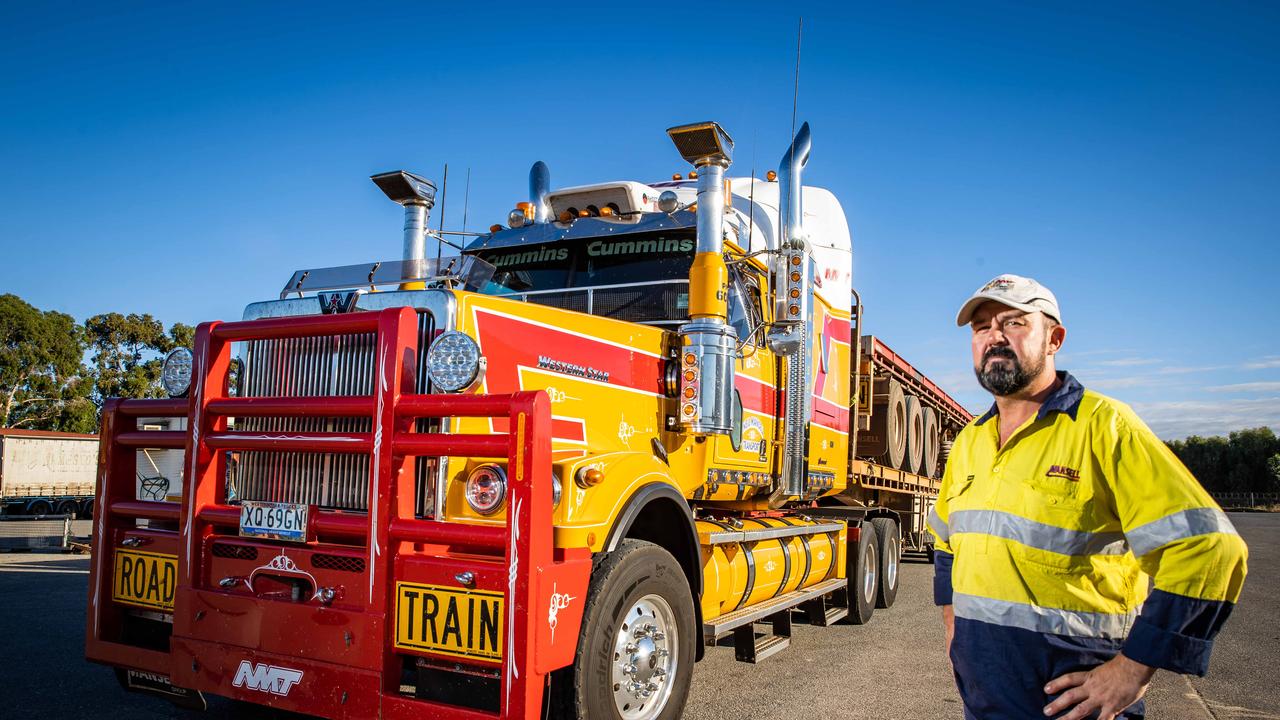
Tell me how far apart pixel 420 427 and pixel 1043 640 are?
261 cm

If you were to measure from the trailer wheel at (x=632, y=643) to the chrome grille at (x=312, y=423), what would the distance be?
35.3 inches

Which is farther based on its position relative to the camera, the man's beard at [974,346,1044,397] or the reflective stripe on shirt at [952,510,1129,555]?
the man's beard at [974,346,1044,397]

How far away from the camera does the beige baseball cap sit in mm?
2350

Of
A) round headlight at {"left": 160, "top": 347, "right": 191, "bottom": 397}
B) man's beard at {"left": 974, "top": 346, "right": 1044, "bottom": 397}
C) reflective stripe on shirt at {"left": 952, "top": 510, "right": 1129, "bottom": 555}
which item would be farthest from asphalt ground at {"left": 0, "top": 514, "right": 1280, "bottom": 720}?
man's beard at {"left": 974, "top": 346, "right": 1044, "bottom": 397}

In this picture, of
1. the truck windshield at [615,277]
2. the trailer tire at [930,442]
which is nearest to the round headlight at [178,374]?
the truck windshield at [615,277]

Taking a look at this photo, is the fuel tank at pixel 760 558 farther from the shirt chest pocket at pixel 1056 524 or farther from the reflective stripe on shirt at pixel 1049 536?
the shirt chest pocket at pixel 1056 524

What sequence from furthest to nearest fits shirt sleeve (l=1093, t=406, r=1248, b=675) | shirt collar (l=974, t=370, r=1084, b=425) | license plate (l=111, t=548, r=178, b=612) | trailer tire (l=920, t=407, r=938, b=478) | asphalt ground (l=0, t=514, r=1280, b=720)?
trailer tire (l=920, t=407, r=938, b=478) → asphalt ground (l=0, t=514, r=1280, b=720) → license plate (l=111, t=548, r=178, b=612) → shirt collar (l=974, t=370, r=1084, b=425) → shirt sleeve (l=1093, t=406, r=1248, b=675)

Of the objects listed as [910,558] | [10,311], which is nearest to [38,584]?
[910,558]

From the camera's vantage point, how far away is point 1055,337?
2471 millimetres

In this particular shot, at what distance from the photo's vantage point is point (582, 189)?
6.55 meters

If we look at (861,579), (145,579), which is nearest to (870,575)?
(861,579)

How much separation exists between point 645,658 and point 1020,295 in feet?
8.41

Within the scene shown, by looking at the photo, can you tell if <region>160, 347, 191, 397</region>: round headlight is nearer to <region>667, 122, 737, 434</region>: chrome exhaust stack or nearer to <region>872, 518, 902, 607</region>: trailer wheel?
<region>667, 122, 737, 434</region>: chrome exhaust stack

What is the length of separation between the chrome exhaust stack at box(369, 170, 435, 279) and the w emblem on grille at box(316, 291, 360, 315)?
1996mm
